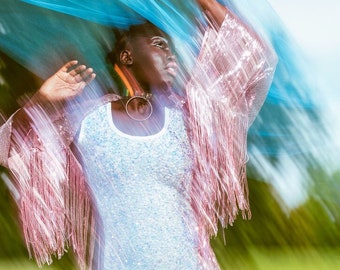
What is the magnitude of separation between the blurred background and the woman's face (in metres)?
0.40

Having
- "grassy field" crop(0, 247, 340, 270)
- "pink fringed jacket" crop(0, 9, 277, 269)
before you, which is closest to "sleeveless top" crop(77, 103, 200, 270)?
"pink fringed jacket" crop(0, 9, 277, 269)

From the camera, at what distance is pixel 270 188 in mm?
1828

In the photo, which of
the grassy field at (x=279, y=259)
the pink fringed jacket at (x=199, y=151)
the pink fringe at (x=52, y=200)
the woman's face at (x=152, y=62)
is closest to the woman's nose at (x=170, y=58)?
the woman's face at (x=152, y=62)

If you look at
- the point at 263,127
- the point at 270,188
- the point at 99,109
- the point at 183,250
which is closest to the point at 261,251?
the point at 270,188

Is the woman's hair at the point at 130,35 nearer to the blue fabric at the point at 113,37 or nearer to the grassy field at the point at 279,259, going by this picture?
the blue fabric at the point at 113,37

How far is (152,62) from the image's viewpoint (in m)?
1.43

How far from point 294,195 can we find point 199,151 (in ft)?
1.35

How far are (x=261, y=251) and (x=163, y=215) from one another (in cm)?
50

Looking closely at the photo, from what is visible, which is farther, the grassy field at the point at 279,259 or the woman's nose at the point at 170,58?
the grassy field at the point at 279,259

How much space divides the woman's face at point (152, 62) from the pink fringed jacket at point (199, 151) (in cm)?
8

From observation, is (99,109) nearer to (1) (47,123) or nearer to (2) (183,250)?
(1) (47,123)

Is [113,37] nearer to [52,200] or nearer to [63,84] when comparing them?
[63,84]

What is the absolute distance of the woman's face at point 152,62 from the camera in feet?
4.70

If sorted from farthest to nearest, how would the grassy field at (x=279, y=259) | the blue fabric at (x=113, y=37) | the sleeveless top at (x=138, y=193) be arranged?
the grassy field at (x=279, y=259) → the blue fabric at (x=113, y=37) → the sleeveless top at (x=138, y=193)
